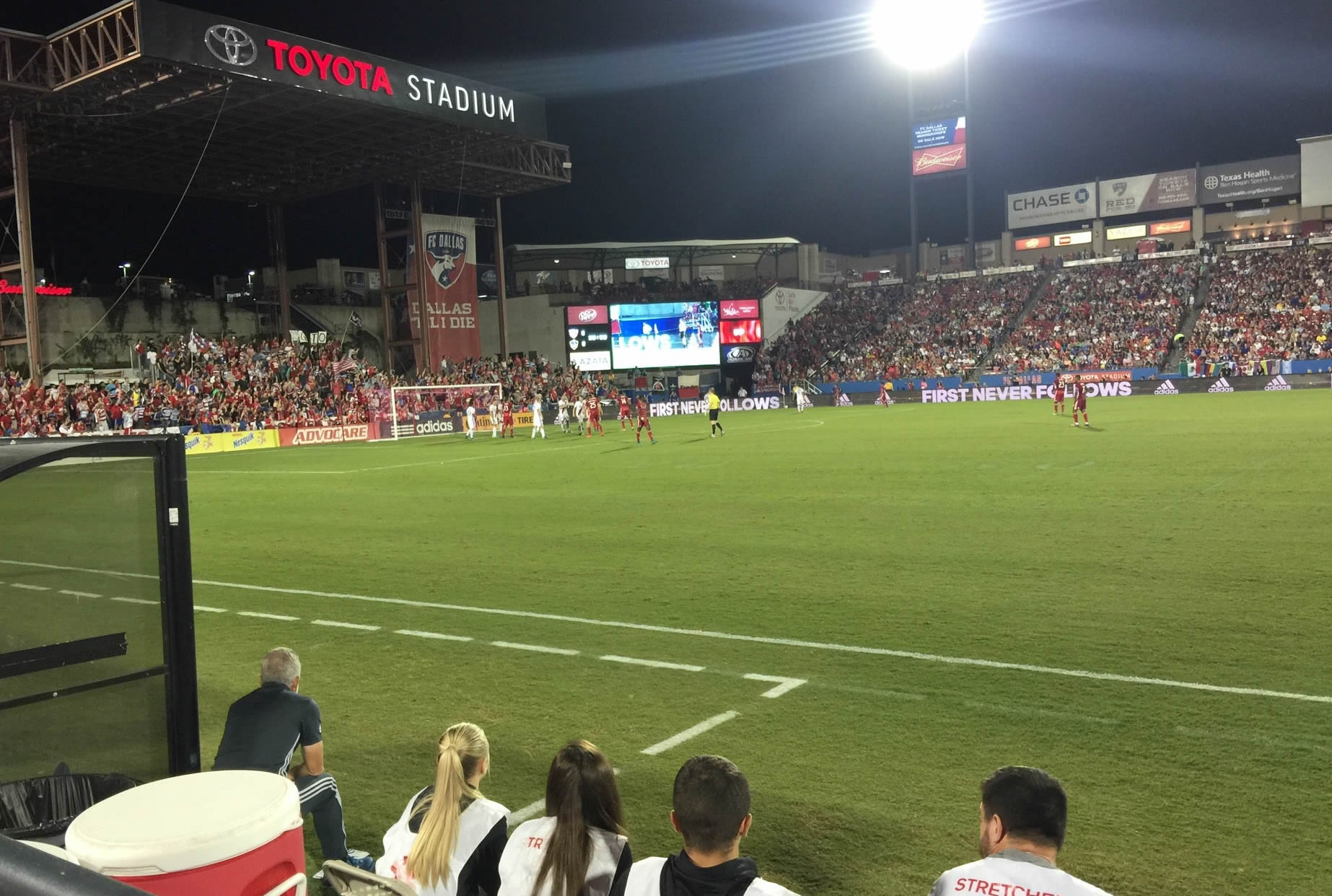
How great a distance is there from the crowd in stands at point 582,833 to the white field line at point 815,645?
154cm

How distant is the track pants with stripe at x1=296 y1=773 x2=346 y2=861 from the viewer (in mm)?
4922

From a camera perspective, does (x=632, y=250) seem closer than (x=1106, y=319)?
No

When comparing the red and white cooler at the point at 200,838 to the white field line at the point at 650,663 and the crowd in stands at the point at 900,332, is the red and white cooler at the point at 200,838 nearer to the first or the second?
the white field line at the point at 650,663

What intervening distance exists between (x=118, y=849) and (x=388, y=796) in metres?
3.93

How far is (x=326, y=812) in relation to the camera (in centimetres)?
496

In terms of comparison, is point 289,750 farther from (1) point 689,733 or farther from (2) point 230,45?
(2) point 230,45

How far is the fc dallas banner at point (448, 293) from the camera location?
56469 millimetres

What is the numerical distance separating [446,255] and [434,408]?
11972 mm

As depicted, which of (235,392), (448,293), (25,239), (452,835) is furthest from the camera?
(448,293)

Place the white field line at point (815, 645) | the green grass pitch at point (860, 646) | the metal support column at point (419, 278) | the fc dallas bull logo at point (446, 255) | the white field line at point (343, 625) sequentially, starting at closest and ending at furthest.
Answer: the green grass pitch at point (860, 646)
the white field line at point (815, 645)
the white field line at point (343, 625)
the metal support column at point (419, 278)
the fc dallas bull logo at point (446, 255)

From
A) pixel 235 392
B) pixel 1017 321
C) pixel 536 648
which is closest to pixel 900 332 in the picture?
pixel 1017 321

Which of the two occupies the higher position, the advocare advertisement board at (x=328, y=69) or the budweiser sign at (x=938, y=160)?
the budweiser sign at (x=938, y=160)

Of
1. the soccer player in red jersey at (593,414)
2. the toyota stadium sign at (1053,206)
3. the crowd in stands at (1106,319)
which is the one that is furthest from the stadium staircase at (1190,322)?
the soccer player in red jersey at (593,414)

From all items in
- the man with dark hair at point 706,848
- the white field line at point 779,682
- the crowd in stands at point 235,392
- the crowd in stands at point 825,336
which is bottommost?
the white field line at point 779,682
